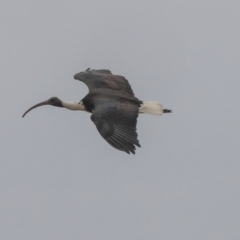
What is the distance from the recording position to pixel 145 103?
62.1 metres

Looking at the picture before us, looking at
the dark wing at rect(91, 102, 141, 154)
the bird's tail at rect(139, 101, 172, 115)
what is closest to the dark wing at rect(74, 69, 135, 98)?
the bird's tail at rect(139, 101, 172, 115)

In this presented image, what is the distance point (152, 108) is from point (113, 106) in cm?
266

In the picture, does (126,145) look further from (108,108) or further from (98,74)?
(98,74)

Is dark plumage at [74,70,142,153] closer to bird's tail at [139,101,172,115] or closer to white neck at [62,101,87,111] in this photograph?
white neck at [62,101,87,111]

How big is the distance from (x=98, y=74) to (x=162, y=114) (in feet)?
12.8

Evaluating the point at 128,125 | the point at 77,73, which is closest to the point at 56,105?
the point at 77,73

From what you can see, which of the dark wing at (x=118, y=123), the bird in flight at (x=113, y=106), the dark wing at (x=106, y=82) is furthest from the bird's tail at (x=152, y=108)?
the dark wing at (x=118, y=123)

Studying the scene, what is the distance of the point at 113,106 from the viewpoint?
60000mm

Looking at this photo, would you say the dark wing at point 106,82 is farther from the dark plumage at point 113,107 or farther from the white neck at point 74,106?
the white neck at point 74,106

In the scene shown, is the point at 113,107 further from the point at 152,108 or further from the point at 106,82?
the point at 106,82

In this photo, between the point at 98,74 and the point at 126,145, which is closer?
the point at 126,145

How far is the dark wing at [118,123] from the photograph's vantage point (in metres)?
57.3

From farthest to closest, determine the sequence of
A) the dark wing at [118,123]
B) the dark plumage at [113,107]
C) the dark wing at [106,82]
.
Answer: the dark wing at [106,82], the dark plumage at [113,107], the dark wing at [118,123]

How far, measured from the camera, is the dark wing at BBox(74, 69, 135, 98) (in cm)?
6253
